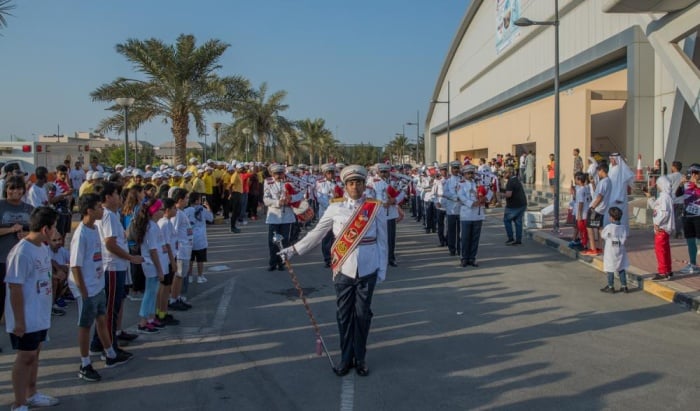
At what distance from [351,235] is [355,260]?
0.25 m

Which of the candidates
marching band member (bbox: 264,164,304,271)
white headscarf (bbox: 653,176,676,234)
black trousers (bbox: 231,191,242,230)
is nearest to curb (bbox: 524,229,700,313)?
white headscarf (bbox: 653,176,676,234)

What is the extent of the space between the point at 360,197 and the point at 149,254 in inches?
105

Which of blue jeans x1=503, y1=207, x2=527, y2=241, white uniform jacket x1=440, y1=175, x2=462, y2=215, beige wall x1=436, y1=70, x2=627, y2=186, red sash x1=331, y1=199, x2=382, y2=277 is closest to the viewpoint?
red sash x1=331, y1=199, x2=382, y2=277

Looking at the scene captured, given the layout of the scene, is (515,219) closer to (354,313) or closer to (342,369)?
(354,313)

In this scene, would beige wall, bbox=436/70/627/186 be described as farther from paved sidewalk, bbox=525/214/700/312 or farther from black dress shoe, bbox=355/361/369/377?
black dress shoe, bbox=355/361/369/377

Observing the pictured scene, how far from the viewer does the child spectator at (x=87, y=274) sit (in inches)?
215

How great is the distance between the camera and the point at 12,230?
6.54 metres

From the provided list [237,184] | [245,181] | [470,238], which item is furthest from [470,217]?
[245,181]

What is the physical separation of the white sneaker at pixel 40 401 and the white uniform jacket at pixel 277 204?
6526 mm

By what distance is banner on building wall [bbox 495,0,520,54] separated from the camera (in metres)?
39.9

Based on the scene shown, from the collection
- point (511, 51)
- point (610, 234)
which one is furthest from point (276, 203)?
point (511, 51)

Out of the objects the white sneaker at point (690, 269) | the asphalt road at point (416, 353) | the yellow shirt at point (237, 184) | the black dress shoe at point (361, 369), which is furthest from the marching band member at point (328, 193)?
the white sneaker at point (690, 269)

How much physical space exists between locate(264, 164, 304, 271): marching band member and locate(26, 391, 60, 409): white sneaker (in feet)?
20.3

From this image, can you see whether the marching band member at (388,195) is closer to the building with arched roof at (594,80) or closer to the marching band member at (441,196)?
the marching band member at (441,196)
